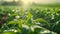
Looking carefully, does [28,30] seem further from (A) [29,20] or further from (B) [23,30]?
(A) [29,20]

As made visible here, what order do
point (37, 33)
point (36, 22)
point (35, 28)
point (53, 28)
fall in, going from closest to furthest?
point (37, 33)
point (35, 28)
point (36, 22)
point (53, 28)

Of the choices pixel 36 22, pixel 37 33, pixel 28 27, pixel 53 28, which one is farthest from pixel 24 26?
pixel 53 28

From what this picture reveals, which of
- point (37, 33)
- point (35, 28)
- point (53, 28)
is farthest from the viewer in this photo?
point (53, 28)

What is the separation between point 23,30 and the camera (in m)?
1.92

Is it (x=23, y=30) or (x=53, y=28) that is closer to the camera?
(x=23, y=30)

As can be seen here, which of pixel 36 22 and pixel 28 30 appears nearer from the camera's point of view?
pixel 28 30

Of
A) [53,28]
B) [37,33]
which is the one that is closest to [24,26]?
[37,33]

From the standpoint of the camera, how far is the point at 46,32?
6.35 feet

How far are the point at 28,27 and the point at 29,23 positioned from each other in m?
0.10

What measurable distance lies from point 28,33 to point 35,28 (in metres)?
0.12

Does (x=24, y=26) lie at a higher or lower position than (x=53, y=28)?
higher

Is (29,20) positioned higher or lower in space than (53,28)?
higher

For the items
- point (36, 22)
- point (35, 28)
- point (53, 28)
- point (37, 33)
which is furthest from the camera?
point (53, 28)

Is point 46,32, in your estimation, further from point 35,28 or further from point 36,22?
point 36,22
